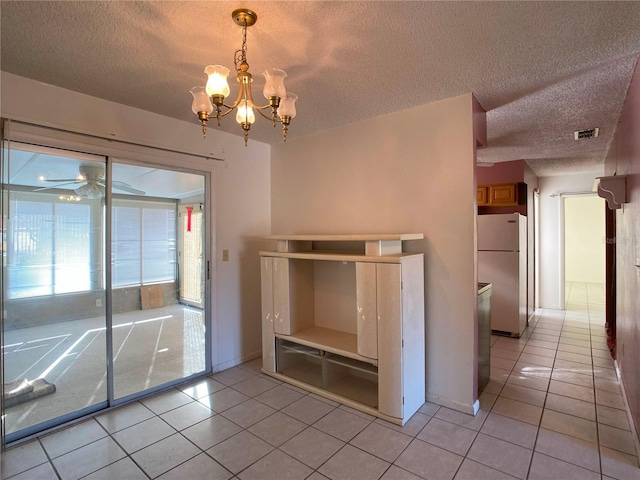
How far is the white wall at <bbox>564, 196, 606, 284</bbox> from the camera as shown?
9.05 metres

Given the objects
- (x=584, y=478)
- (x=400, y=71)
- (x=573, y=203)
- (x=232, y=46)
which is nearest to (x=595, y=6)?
(x=400, y=71)

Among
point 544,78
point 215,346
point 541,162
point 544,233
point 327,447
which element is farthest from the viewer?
point 544,233

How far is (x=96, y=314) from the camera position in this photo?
2.74 meters

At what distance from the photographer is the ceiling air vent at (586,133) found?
3.52m

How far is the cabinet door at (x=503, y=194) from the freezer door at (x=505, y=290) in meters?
0.93

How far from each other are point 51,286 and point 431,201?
3168 mm

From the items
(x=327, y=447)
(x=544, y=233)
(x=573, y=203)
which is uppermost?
(x=573, y=203)

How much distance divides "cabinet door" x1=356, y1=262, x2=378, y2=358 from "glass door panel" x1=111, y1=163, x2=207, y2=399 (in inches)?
69.0

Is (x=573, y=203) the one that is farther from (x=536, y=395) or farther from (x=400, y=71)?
(x=400, y=71)

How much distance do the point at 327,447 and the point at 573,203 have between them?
10.3 m

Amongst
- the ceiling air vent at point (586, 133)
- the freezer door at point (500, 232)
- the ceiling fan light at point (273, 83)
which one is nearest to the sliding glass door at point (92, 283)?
the ceiling fan light at point (273, 83)

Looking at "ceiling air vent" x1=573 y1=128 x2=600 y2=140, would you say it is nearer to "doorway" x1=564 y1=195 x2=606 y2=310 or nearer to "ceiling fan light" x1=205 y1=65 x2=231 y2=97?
"ceiling fan light" x1=205 y1=65 x2=231 y2=97

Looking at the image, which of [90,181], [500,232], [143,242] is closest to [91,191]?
[90,181]

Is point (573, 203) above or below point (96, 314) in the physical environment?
above
